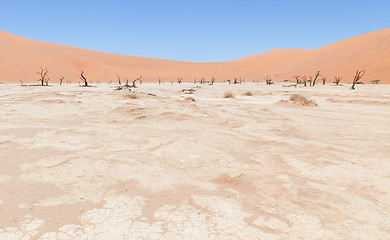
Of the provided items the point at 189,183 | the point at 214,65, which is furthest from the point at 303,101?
the point at 214,65

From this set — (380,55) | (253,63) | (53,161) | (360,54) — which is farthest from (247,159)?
(253,63)

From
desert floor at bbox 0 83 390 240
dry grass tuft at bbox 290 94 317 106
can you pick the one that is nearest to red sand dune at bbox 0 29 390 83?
dry grass tuft at bbox 290 94 317 106

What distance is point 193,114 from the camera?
6711mm

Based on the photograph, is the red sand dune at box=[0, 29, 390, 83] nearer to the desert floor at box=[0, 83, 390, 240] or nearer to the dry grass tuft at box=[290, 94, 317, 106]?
the dry grass tuft at box=[290, 94, 317, 106]

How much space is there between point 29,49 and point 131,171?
62.2 meters

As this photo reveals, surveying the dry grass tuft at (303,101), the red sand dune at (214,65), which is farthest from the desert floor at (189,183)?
the red sand dune at (214,65)

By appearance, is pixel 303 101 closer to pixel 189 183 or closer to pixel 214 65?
pixel 189 183

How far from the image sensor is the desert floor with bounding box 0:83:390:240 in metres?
1.83

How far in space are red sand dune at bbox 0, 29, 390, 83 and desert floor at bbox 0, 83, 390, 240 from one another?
35.8m

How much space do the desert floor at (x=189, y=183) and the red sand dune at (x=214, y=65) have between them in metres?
35.8

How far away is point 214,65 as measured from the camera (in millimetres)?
69500

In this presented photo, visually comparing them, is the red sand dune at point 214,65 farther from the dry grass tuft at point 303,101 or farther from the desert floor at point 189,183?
the desert floor at point 189,183

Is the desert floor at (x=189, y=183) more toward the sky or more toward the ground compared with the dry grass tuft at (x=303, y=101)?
more toward the ground

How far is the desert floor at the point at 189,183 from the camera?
183 cm
